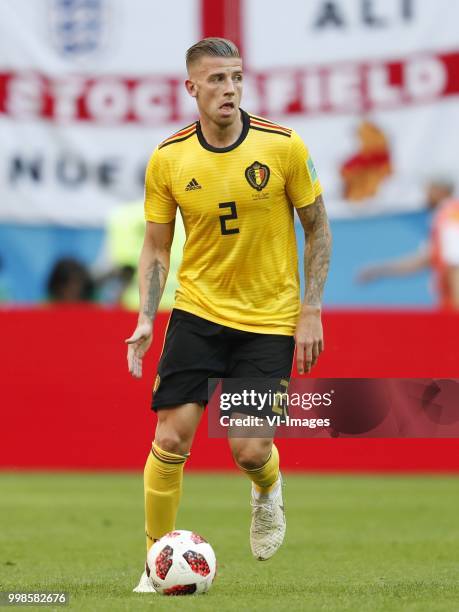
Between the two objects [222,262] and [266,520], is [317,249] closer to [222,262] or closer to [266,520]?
[222,262]

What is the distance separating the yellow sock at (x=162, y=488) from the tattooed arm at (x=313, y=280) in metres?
0.70

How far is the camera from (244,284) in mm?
7242

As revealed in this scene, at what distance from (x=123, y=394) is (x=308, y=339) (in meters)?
5.83

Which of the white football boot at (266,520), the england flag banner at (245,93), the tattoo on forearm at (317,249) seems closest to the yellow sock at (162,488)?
the white football boot at (266,520)

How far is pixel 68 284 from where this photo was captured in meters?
14.1

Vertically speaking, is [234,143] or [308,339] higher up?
[234,143]

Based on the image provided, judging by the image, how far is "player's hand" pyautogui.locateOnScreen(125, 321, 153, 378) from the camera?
7.00 meters

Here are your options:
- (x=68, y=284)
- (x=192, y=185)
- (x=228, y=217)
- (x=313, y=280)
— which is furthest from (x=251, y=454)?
(x=68, y=284)

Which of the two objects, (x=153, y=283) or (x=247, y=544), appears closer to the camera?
(x=153, y=283)

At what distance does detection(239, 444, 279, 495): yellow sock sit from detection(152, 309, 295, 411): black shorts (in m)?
0.42

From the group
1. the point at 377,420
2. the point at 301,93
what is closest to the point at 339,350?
the point at 301,93

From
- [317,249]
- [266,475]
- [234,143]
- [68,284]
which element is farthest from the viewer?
[68,284]

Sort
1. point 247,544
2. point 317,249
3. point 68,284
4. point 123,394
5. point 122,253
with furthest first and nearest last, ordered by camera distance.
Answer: point 122,253, point 68,284, point 123,394, point 247,544, point 317,249
